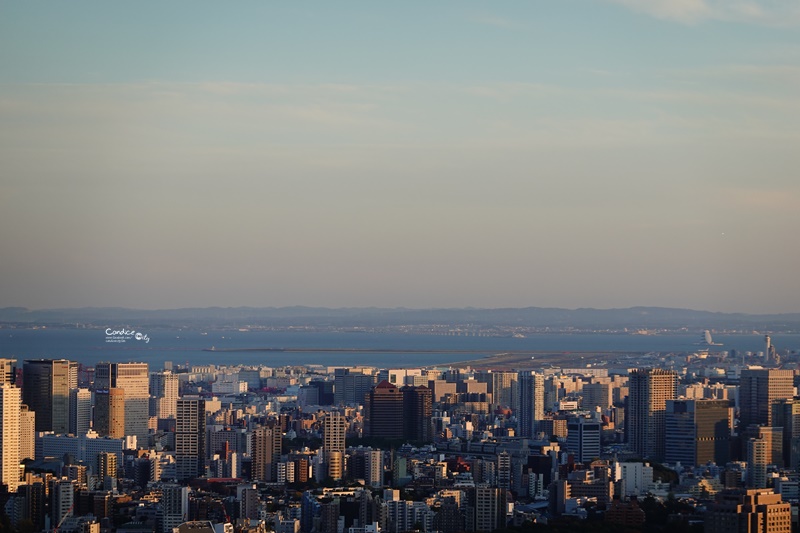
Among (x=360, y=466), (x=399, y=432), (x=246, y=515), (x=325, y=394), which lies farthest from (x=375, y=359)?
(x=246, y=515)

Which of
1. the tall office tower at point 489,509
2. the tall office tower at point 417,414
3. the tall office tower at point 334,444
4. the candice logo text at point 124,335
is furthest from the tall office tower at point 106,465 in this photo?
the candice logo text at point 124,335

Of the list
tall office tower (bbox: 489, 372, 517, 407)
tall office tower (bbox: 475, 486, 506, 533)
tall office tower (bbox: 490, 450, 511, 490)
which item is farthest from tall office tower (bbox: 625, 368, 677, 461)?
tall office tower (bbox: 475, 486, 506, 533)

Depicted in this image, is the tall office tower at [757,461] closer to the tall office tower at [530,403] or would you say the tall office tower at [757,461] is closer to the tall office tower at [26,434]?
the tall office tower at [530,403]

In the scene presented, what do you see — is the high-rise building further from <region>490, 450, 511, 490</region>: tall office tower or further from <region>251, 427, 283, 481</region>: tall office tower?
<region>490, 450, 511, 490</region>: tall office tower

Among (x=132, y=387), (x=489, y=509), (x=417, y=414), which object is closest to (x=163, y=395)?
(x=132, y=387)

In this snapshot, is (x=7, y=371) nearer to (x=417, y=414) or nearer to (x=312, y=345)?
(x=417, y=414)

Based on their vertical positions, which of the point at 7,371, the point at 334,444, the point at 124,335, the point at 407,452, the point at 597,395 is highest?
the point at 124,335
